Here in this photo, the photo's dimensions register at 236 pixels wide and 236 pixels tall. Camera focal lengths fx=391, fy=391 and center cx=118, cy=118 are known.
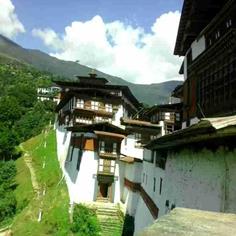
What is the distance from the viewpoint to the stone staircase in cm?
3117

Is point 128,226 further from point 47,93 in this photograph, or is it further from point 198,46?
point 47,93

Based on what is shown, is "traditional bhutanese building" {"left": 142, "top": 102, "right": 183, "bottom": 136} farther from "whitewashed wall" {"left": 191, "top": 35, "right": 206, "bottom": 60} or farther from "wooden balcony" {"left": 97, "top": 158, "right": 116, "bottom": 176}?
"whitewashed wall" {"left": 191, "top": 35, "right": 206, "bottom": 60}

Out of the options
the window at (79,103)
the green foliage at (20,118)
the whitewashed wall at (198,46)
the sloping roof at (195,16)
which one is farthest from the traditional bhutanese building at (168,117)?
the whitewashed wall at (198,46)

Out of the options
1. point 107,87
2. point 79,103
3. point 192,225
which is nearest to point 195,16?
point 192,225

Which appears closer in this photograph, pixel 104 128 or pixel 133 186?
pixel 133 186

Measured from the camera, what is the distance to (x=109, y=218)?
108 ft

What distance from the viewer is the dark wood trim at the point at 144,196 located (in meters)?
18.6

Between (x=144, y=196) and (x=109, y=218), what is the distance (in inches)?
357

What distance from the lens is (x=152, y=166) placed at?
23.3m

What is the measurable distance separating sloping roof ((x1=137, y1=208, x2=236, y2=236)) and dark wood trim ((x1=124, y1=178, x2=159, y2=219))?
14.4 metres

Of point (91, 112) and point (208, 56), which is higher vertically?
point (91, 112)

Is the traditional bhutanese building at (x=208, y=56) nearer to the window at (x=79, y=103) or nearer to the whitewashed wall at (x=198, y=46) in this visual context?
the whitewashed wall at (x=198, y=46)

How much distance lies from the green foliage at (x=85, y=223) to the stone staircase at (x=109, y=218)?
0.54 metres

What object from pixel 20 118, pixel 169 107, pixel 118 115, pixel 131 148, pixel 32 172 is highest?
pixel 169 107
